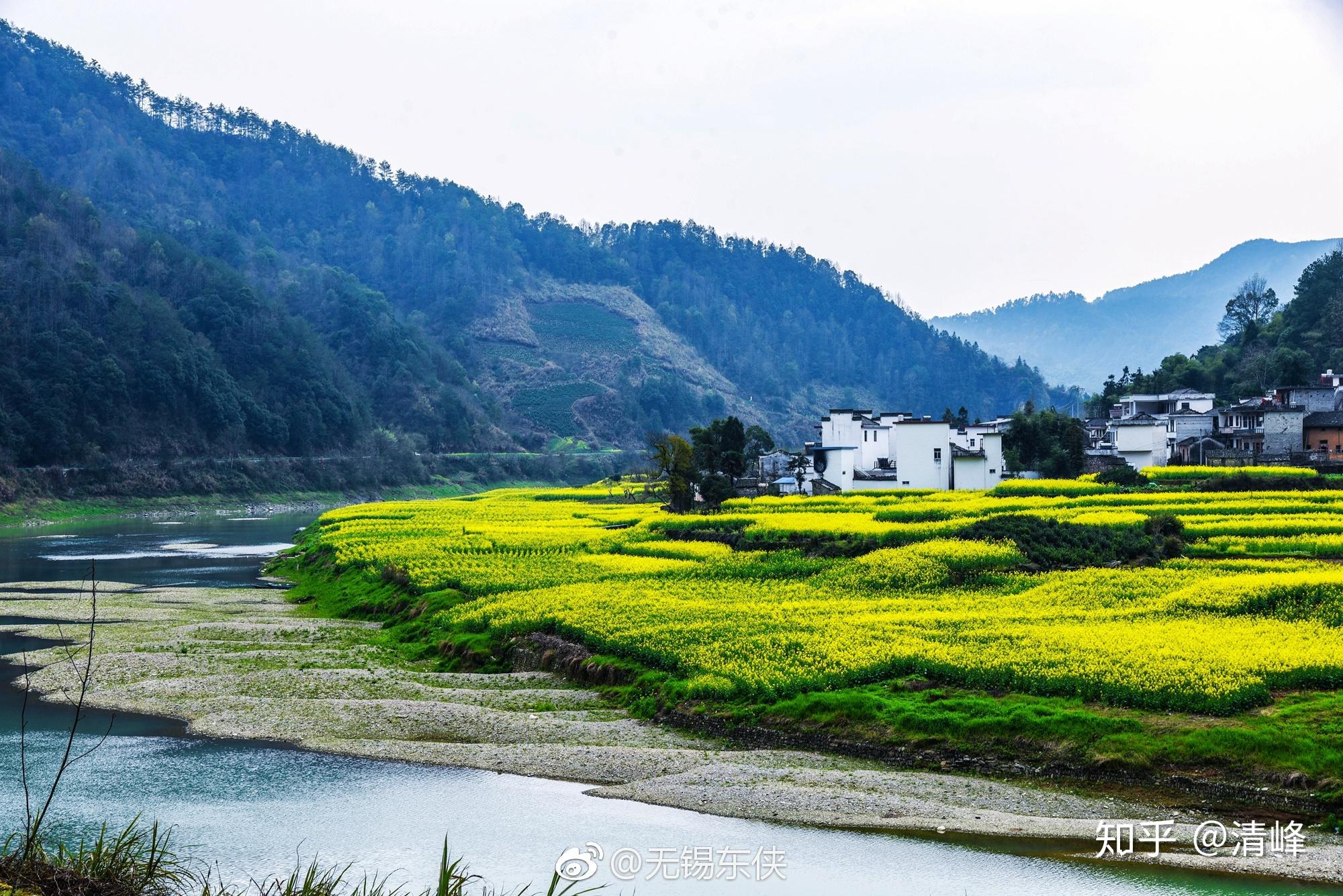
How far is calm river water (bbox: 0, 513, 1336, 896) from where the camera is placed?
13.1 meters

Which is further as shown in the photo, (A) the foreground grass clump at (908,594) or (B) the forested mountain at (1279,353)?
(B) the forested mountain at (1279,353)

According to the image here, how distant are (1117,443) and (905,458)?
17.6m

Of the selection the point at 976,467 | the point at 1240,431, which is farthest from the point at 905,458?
the point at 1240,431

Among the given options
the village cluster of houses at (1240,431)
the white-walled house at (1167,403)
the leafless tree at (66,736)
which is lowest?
the leafless tree at (66,736)

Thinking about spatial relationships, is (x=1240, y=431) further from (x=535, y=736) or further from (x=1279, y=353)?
(x=535, y=736)

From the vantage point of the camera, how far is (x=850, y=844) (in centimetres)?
1426

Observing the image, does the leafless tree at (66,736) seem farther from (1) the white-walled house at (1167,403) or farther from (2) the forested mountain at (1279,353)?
(2) the forested mountain at (1279,353)

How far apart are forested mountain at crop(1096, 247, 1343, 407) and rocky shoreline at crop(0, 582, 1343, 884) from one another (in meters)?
61.0

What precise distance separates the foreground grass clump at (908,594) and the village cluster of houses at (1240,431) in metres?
17.8

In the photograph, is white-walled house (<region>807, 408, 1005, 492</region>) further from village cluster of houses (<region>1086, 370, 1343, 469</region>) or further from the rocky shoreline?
the rocky shoreline

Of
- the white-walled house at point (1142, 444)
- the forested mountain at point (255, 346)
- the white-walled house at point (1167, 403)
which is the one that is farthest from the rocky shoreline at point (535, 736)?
the forested mountain at point (255, 346)

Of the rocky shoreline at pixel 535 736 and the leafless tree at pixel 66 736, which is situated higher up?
the leafless tree at pixel 66 736

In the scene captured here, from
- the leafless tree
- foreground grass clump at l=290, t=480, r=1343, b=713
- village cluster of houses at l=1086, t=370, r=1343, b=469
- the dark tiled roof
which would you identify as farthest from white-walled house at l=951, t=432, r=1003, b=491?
the leafless tree

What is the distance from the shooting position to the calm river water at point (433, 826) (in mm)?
13141
